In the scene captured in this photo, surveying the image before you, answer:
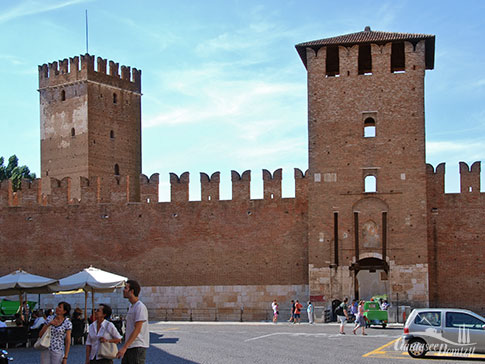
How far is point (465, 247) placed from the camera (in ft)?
76.9

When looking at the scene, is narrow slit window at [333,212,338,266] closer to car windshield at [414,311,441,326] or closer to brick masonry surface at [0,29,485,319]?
brick masonry surface at [0,29,485,319]

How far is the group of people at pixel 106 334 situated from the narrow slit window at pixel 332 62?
17.8 meters

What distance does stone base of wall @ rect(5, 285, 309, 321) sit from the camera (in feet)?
79.8

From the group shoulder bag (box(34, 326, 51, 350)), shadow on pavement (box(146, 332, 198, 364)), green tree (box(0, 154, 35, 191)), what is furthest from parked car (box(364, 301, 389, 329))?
green tree (box(0, 154, 35, 191))

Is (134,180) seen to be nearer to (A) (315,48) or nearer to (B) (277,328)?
(A) (315,48)

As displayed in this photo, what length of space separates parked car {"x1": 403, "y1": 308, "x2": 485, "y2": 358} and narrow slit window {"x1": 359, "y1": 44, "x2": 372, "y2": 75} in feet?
43.5

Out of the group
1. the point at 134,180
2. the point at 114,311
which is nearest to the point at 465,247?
the point at 114,311

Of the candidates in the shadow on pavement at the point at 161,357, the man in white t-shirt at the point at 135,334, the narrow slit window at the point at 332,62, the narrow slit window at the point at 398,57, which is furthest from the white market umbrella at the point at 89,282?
the narrow slit window at the point at 398,57

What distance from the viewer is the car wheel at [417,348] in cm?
1328

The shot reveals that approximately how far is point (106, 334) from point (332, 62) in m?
19.4

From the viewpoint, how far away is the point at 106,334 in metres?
8.29

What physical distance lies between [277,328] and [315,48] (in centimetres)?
958

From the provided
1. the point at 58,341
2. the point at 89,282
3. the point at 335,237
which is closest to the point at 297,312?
the point at 335,237

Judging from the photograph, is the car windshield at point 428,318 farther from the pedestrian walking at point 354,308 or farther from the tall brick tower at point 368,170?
the tall brick tower at point 368,170
